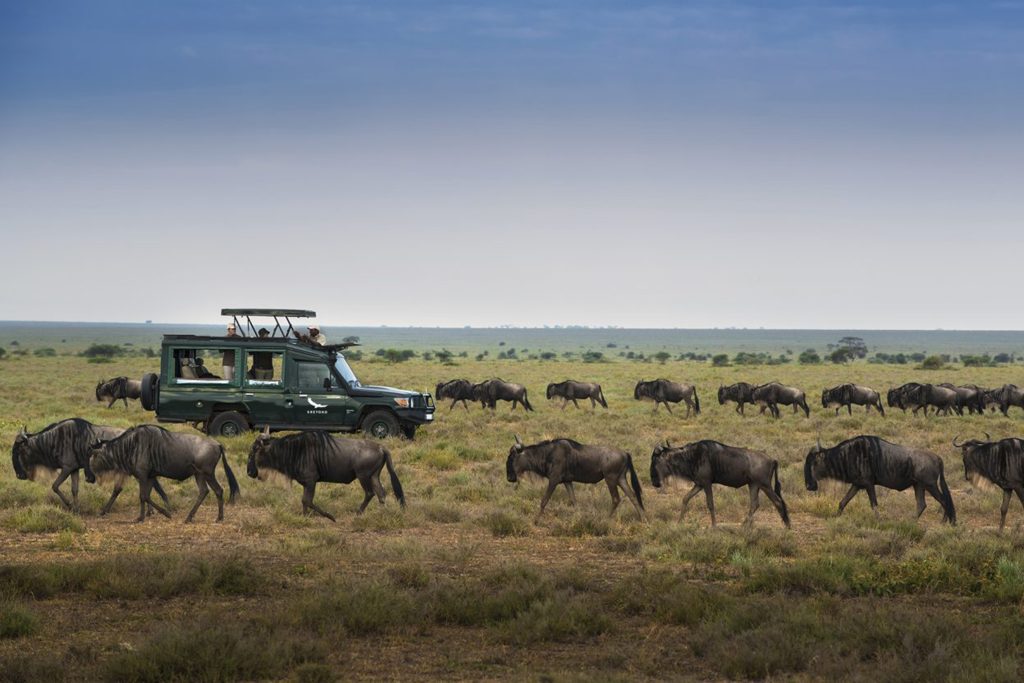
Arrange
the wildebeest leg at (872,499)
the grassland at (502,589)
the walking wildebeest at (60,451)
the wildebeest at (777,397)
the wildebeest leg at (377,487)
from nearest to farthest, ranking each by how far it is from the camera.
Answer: the grassland at (502,589), the wildebeest leg at (872,499), the wildebeest leg at (377,487), the walking wildebeest at (60,451), the wildebeest at (777,397)

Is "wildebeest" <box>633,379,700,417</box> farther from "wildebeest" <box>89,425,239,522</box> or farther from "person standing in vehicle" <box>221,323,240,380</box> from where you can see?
"wildebeest" <box>89,425,239,522</box>

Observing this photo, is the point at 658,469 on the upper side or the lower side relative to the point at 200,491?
upper

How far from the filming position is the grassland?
849cm

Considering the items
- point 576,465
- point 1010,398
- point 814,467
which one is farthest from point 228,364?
point 1010,398

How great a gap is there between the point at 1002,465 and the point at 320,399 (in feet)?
48.6

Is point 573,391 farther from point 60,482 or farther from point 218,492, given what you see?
point 60,482

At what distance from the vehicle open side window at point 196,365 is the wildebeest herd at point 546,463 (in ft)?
26.2

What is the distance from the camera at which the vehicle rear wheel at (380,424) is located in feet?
79.8

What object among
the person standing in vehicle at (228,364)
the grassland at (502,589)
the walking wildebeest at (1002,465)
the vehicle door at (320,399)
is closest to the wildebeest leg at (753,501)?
the grassland at (502,589)

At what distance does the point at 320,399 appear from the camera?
78.4 feet

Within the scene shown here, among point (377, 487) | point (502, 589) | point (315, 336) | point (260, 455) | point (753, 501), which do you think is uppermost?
point (315, 336)

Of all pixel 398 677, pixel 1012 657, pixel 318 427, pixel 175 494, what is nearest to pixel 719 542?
pixel 1012 657

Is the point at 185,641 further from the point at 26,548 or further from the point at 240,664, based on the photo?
the point at 26,548

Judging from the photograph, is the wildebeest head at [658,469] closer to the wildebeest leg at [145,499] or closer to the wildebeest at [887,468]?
the wildebeest at [887,468]
